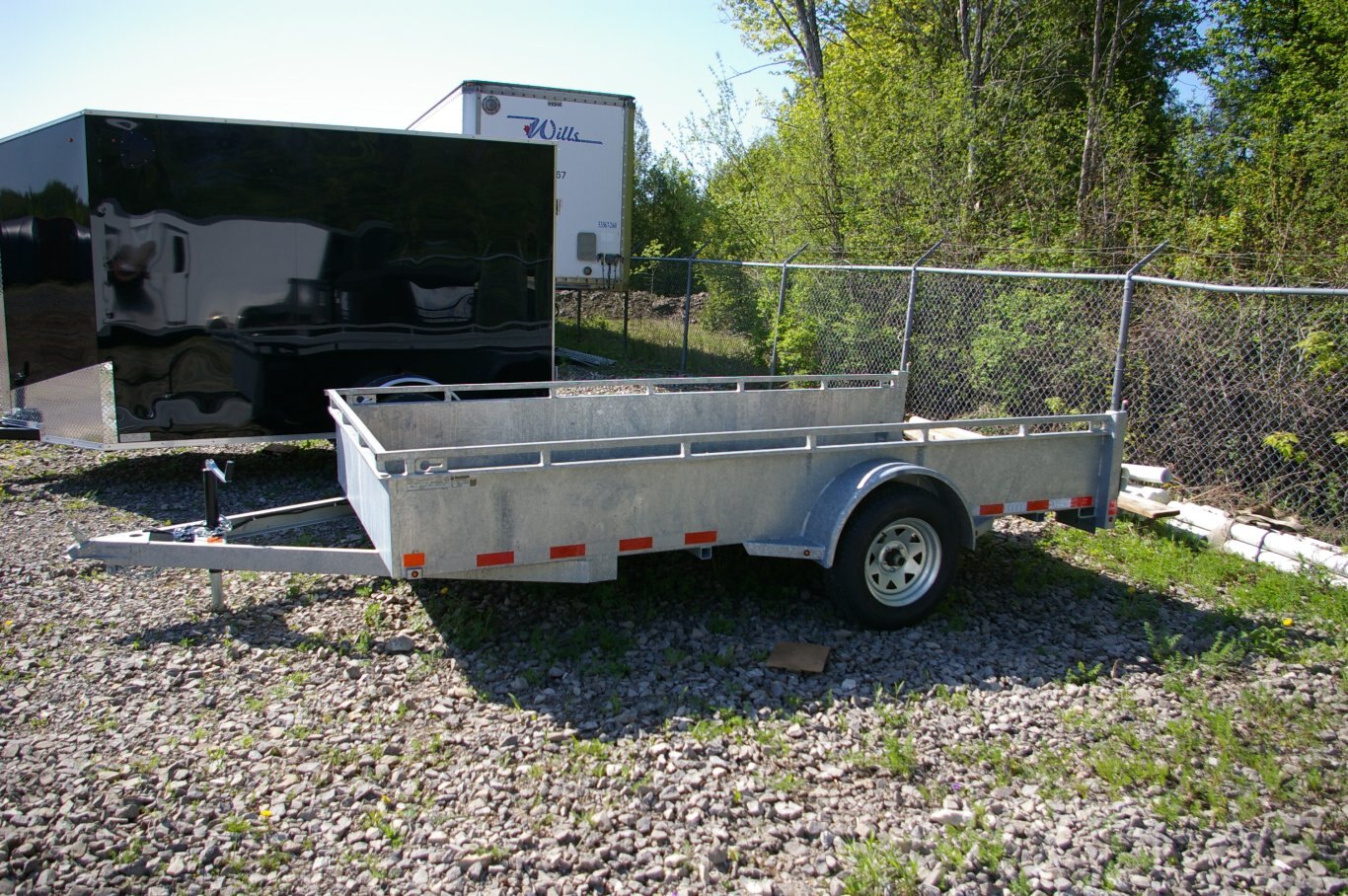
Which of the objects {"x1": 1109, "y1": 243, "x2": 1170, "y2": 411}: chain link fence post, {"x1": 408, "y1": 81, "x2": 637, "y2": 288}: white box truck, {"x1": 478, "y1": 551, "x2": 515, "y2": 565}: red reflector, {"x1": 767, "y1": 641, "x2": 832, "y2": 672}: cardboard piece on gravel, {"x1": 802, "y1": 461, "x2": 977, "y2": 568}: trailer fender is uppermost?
{"x1": 408, "y1": 81, "x2": 637, "y2": 288}: white box truck

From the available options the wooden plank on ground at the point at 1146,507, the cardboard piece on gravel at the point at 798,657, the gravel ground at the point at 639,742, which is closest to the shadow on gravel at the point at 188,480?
the gravel ground at the point at 639,742

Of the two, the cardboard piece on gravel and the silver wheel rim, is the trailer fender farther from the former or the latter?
the cardboard piece on gravel

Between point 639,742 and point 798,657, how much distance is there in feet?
3.64

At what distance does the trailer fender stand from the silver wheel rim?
20 cm

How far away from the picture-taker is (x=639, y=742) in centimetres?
400

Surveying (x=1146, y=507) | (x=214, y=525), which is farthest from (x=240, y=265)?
(x=1146, y=507)

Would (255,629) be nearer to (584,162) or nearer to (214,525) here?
(214,525)

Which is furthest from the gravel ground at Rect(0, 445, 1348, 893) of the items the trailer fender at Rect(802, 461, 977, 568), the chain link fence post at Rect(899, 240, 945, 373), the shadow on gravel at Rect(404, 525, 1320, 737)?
the chain link fence post at Rect(899, 240, 945, 373)

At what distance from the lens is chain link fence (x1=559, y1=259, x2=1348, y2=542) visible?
729 cm

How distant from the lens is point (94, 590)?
18.4ft

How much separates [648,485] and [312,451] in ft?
18.8

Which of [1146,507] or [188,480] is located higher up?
[1146,507]

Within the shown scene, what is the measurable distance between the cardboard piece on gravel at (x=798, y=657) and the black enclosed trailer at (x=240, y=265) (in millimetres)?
4454

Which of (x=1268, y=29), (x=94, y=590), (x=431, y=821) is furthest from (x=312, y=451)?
(x=1268, y=29)
